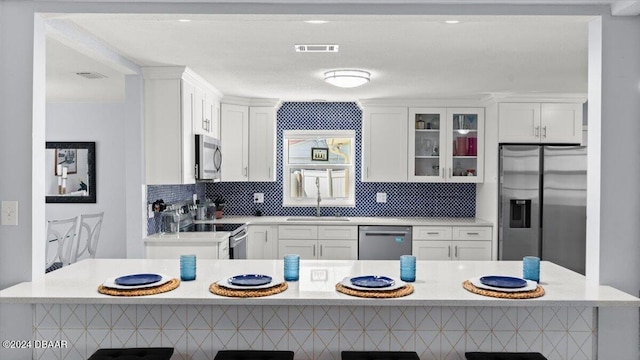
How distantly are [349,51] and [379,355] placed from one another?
2161 mm

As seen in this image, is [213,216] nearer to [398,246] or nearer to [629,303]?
[398,246]

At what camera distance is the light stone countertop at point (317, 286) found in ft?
6.59

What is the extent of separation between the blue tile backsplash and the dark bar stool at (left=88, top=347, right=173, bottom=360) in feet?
12.8

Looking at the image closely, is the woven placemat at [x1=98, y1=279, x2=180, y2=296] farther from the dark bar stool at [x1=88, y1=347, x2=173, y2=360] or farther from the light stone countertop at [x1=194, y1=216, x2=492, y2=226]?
the light stone countertop at [x1=194, y1=216, x2=492, y2=226]

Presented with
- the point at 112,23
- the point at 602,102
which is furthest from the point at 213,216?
the point at 602,102

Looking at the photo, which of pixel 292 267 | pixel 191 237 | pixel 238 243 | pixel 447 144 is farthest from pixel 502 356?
pixel 447 144

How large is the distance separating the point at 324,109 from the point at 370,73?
188cm

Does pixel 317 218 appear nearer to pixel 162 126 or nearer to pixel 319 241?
pixel 319 241

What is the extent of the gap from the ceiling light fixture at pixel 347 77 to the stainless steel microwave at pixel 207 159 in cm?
131

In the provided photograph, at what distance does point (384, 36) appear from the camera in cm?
309

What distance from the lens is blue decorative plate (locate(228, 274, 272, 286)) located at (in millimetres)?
2152

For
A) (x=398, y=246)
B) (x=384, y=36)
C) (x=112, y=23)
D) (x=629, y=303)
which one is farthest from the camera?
(x=398, y=246)

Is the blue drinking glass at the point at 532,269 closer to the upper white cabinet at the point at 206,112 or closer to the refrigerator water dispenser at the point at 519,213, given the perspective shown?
the refrigerator water dispenser at the point at 519,213

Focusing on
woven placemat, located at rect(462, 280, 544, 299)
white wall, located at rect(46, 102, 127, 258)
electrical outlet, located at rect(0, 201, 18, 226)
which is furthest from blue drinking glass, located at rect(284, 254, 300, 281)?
white wall, located at rect(46, 102, 127, 258)
